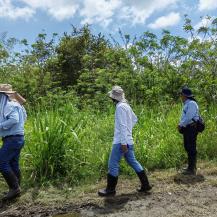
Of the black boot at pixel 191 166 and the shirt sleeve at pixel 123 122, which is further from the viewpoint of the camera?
the black boot at pixel 191 166

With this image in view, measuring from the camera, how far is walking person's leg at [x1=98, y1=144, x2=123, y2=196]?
7.21 metres

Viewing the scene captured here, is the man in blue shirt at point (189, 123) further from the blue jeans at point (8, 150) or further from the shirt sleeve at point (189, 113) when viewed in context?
the blue jeans at point (8, 150)

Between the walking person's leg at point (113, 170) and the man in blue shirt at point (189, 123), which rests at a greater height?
the man in blue shirt at point (189, 123)

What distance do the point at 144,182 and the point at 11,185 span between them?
7.01 feet

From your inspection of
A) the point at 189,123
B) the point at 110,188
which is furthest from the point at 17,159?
the point at 189,123

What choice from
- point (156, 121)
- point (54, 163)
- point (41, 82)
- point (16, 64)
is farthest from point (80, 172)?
point (16, 64)

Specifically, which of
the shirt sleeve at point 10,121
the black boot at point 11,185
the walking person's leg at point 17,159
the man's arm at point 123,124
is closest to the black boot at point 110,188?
the man's arm at point 123,124

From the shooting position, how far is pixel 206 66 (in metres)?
13.3

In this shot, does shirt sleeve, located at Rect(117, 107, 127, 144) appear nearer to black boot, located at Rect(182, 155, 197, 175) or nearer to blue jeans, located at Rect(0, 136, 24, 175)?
blue jeans, located at Rect(0, 136, 24, 175)

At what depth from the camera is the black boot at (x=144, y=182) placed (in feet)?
24.2

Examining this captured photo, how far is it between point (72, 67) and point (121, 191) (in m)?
14.6

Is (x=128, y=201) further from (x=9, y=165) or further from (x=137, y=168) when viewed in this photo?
(x=9, y=165)

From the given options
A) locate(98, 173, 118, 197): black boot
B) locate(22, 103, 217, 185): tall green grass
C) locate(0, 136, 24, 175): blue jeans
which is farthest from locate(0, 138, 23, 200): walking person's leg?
locate(98, 173, 118, 197): black boot

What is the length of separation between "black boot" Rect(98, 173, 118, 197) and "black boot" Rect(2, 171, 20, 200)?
133cm
